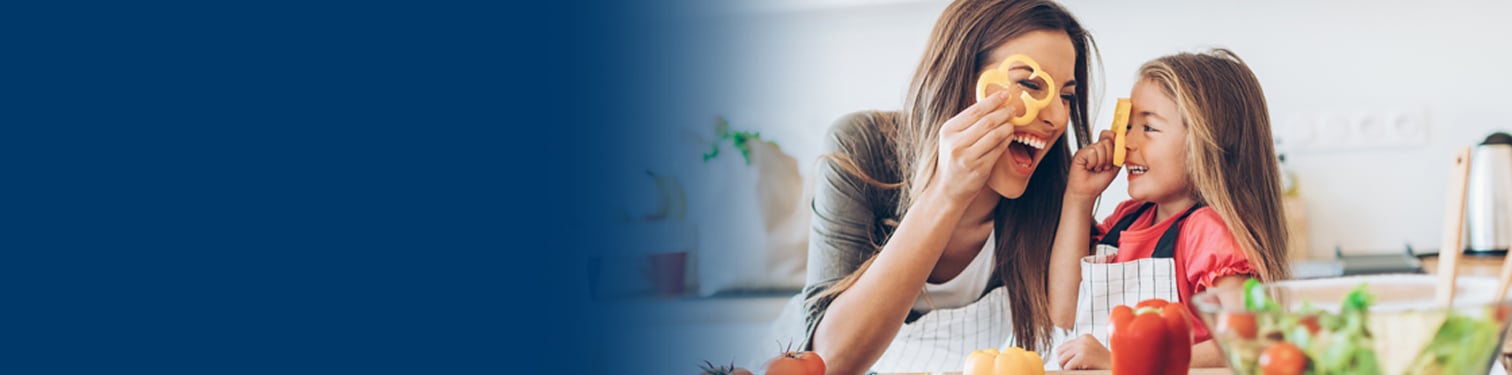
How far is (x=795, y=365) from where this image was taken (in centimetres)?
95

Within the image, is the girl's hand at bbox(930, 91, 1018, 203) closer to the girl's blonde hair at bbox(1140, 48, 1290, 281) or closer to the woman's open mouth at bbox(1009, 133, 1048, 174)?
the woman's open mouth at bbox(1009, 133, 1048, 174)

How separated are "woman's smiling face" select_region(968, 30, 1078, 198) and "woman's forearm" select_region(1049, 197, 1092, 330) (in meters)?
0.07

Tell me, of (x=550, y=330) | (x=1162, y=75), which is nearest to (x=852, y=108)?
(x=1162, y=75)

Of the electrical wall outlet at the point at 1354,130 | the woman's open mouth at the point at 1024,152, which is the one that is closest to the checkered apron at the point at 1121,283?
the woman's open mouth at the point at 1024,152

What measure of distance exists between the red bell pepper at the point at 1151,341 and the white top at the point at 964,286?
49cm

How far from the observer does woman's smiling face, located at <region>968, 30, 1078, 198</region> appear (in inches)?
50.9

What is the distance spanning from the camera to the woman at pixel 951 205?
4.31ft

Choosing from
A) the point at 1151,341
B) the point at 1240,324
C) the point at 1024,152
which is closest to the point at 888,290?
the point at 1024,152

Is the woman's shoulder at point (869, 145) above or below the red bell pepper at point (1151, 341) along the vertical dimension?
above

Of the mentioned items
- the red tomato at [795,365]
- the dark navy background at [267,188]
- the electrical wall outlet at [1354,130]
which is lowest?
the red tomato at [795,365]

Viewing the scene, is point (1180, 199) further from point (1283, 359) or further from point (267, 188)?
point (267, 188)

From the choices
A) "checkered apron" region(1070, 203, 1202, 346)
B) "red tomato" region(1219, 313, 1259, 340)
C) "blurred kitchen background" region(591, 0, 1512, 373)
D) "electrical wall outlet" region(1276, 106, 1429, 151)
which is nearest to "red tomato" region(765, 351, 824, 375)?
"red tomato" region(1219, 313, 1259, 340)

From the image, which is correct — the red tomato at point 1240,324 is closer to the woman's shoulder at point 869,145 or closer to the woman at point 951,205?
the woman at point 951,205

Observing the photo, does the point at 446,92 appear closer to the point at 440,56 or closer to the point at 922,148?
the point at 440,56
